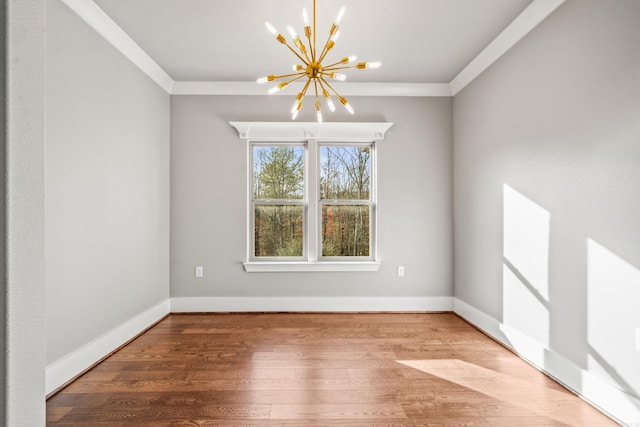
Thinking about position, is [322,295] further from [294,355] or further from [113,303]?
[113,303]

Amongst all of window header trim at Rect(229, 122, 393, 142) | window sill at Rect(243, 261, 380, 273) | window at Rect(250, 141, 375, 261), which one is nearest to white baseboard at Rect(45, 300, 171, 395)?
window sill at Rect(243, 261, 380, 273)

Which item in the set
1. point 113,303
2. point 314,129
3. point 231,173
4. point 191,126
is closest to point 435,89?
point 314,129

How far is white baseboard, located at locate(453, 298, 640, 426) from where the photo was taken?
76.2 inches

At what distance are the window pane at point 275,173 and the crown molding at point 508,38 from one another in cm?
201

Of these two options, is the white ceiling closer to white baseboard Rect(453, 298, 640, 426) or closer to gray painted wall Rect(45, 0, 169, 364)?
gray painted wall Rect(45, 0, 169, 364)

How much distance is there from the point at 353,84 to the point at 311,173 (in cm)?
115

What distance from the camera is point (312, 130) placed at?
421 cm

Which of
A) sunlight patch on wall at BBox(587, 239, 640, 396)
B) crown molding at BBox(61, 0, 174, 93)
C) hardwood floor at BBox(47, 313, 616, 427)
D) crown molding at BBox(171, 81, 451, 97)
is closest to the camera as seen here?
sunlight patch on wall at BBox(587, 239, 640, 396)

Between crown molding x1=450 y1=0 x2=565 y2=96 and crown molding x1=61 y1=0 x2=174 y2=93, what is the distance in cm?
327

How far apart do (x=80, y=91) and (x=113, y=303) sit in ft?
5.61

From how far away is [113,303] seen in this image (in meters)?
3.01

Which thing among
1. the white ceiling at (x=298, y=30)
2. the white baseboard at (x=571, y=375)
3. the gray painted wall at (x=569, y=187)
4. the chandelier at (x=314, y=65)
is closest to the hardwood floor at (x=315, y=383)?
the white baseboard at (x=571, y=375)

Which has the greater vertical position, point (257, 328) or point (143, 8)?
point (143, 8)

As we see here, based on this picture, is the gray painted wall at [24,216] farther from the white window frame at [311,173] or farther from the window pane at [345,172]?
the window pane at [345,172]
